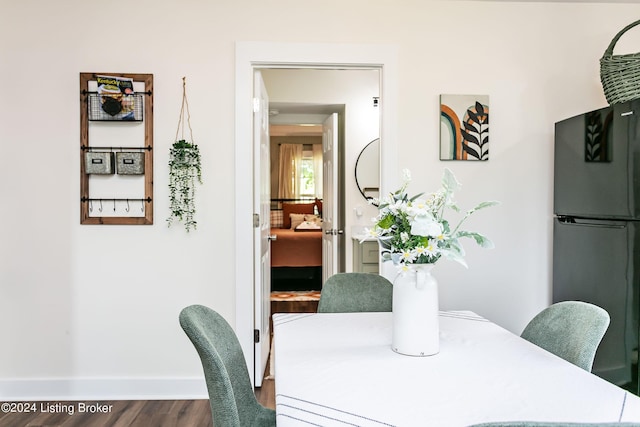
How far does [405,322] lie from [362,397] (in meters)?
0.38

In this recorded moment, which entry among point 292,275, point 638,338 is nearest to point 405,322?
point 638,338

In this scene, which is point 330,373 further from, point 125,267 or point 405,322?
point 125,267

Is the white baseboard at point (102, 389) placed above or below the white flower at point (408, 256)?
below

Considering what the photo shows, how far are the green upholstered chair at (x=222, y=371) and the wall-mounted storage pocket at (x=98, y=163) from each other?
5.52 feet

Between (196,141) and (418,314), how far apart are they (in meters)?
1.97

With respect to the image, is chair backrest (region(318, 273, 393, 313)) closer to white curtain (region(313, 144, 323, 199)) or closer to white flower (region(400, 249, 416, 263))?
white flower (region(400, 249, 416, 263))

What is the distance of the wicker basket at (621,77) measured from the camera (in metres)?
2.52

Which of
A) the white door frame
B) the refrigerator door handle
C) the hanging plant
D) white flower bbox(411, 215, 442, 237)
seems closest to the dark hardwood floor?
the white door frame

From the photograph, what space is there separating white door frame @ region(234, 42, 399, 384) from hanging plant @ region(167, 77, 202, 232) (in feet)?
0.83

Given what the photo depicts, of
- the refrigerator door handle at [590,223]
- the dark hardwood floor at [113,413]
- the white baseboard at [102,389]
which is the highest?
the refrigerator door handle at [590,223]

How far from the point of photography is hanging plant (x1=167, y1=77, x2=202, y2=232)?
2951 millimetres

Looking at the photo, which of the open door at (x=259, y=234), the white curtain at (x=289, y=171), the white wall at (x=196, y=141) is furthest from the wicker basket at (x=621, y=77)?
the white curtain at (x=289, y=171)

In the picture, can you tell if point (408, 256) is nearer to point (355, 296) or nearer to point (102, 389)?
point (355, 296)

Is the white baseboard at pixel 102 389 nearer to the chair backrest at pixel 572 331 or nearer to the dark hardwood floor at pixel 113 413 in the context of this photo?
the dark hardwood floor at pixel 113 413
